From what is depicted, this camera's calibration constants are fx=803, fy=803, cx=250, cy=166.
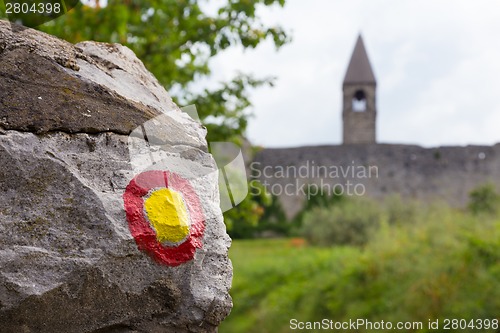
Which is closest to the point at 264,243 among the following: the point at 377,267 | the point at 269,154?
the point at 269,154

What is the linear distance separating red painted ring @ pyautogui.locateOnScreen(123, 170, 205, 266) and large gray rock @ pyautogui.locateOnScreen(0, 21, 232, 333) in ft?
0.07

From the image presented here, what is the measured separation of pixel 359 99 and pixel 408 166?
7.63m

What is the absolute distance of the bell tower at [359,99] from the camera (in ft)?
96.7

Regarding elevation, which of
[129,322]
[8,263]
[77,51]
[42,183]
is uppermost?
[77,51]

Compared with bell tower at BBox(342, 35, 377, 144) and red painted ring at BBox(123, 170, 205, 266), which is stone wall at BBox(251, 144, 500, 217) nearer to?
bell tower at BBox(342, 35, 377, 144)

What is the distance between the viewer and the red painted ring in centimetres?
271

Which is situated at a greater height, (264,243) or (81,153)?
(81,153)

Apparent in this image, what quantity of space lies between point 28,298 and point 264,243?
18.1 m

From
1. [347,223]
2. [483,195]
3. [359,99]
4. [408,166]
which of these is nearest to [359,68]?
[359,99]

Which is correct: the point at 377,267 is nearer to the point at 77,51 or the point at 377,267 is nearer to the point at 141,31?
the point at 141,31

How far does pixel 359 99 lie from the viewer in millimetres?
30719

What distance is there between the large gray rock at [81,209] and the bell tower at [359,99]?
26699 mm

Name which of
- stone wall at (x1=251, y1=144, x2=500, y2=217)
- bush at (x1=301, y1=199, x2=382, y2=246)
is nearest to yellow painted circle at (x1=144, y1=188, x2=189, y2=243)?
bush at (x1=301, y1=199, x2=382, y2=246)

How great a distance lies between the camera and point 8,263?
2.51 m
